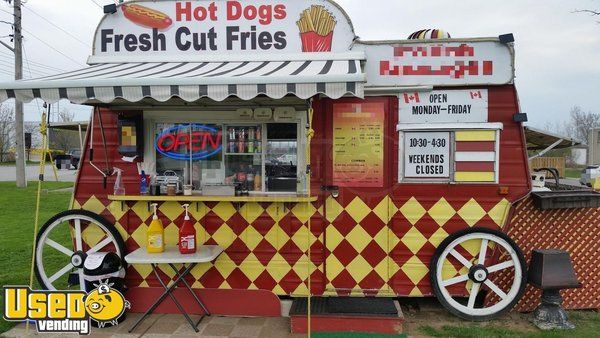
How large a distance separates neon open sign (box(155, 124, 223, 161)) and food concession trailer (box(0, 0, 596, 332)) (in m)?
0.01

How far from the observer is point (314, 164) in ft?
14.3

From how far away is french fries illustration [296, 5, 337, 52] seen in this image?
4285mm

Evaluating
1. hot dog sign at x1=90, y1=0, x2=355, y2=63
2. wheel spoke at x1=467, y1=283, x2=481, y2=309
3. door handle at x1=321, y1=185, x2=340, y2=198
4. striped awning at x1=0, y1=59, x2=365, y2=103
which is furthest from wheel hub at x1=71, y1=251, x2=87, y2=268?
wheel spoke at x1=467, y1=283, x2=481, y2=309

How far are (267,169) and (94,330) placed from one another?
2247 millimetres

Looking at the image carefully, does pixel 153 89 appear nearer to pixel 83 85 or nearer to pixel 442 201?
pixel 83 85

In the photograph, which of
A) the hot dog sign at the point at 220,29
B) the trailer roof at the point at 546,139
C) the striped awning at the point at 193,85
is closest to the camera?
the striped awning at the point at 193,85

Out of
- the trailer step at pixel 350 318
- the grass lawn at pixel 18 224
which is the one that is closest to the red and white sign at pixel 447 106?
the trailer step at pixel 350 318

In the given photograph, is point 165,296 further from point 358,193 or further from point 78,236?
point 358,193

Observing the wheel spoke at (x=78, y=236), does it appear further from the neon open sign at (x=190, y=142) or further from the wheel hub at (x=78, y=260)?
the neon open sign at (x=190, y=142)

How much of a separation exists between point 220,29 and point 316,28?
990 mm

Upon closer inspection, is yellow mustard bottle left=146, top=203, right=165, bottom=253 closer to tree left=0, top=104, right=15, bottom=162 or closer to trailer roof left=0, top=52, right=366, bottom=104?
trailer roof left=0, top=52, right=366, bottom=104

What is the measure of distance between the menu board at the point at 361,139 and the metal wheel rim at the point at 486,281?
3.22ft

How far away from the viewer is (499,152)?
4238mm

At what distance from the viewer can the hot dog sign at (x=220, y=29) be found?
4289 mm
